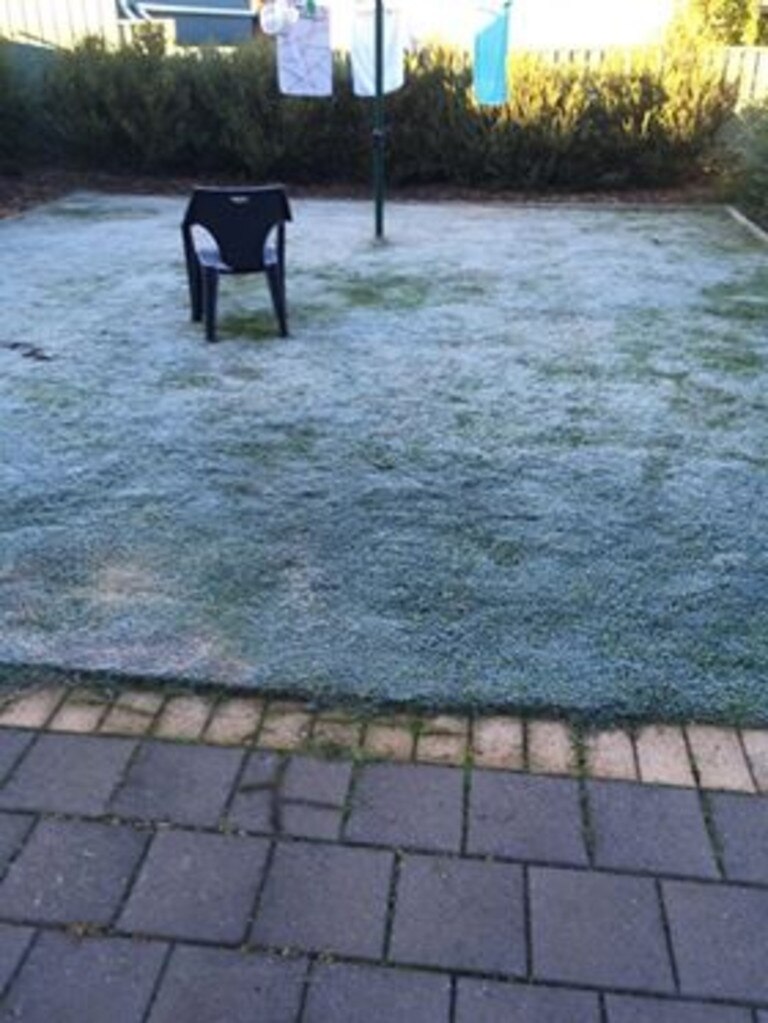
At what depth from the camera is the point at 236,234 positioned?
15.2ft

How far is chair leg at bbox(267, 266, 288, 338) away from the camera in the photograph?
15.4 ft

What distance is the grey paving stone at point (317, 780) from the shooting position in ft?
6.22

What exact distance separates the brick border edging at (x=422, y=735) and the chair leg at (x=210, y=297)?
277cm

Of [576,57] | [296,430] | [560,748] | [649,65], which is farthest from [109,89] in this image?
[560,748]

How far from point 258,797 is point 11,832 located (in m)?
0.45

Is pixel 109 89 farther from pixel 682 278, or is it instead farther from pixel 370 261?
pixel 682 278

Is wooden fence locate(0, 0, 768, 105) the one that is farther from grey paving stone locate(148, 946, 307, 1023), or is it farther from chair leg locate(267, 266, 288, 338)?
grey paving stone locate(148, 946, 307, 1023)

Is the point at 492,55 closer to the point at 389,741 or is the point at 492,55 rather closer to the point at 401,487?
the point at 401,487

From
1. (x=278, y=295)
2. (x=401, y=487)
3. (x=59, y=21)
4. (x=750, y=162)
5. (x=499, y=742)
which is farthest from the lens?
(x=59, y=21)

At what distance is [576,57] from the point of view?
31.2 ft

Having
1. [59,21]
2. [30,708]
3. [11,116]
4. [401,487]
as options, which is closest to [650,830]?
[30,708]

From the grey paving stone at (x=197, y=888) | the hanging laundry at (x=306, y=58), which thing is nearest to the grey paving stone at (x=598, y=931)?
the grey paving stone at (x=197, y=888)

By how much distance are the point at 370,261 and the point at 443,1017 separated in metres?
5.58

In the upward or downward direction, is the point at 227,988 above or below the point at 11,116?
below
